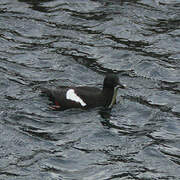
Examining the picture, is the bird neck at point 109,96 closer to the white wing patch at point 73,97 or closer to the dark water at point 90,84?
the dark water at point 90,84

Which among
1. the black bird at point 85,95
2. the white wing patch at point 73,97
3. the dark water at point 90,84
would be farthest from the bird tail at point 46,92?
the white wing patch at point 73,97

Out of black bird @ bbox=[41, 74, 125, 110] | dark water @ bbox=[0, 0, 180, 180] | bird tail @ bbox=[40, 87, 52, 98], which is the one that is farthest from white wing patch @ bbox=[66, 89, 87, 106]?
bird tail @ bbox=[40, 87, 52, 98]

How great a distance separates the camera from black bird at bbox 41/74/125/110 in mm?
13594

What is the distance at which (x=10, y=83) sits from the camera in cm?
1454

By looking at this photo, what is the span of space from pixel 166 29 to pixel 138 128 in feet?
18.2

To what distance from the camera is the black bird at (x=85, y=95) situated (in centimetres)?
1359

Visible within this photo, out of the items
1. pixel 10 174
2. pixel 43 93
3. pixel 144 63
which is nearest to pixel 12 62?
pixel 43 93

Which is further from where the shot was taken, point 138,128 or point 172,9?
point 172,9

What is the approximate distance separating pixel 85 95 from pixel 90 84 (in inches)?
54.2

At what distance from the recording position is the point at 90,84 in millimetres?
14961

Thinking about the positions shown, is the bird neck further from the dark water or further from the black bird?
the dark water

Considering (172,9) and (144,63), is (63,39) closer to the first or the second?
(144,63)

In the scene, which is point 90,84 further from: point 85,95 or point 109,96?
point 85,95

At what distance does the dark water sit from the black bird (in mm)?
172
